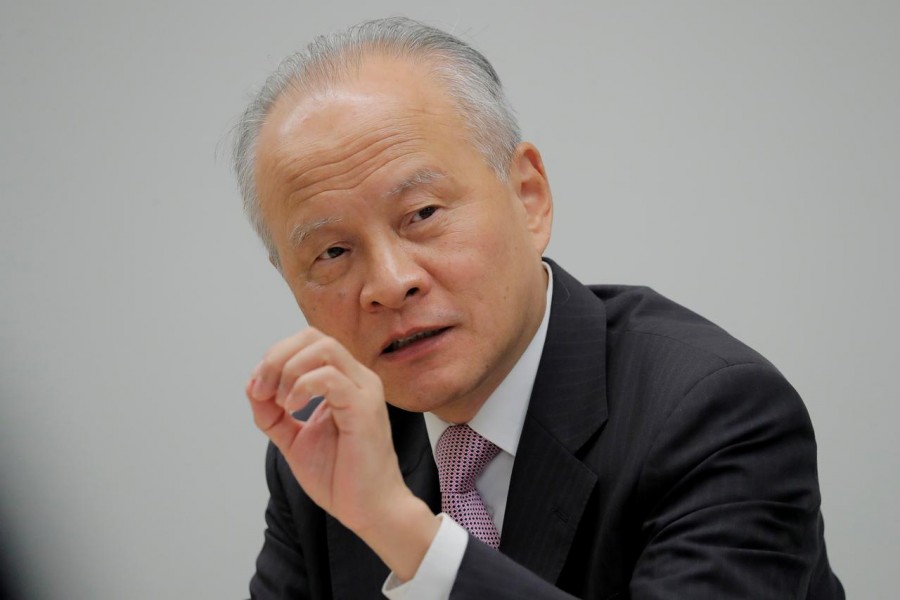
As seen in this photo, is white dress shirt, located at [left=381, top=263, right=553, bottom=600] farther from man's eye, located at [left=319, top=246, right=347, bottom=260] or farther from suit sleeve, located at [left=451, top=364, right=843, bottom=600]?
man's eye, located at [left=319, top=246, right=347, bottom=260]

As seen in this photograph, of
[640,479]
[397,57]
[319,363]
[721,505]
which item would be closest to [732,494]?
[721,505]

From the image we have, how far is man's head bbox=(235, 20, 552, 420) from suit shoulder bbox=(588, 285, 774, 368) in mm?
187

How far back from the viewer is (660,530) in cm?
163

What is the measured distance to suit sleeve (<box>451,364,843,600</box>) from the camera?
1499 millimetres

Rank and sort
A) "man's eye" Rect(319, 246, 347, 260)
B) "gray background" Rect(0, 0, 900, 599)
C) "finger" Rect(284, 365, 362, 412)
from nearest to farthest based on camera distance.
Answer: "finger" Rect(284, 365, 362, 412) → "man's eye" Rect(319, 246, 347, 260) → "gray background" Rect(0, 0, 900, 599)

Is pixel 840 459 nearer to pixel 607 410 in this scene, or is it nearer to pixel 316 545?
pixel 607 410

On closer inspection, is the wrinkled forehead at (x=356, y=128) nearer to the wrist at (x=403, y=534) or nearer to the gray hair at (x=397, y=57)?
the gray hair at (x=397, y=57)

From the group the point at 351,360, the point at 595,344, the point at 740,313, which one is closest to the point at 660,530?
the point at 595,344

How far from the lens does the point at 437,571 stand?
1.44 meters

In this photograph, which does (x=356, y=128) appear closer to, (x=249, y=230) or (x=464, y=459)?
(x=464, y=459)

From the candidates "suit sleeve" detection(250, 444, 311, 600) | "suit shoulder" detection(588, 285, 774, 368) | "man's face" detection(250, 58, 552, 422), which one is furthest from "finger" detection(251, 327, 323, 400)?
"suit sleeve" detection(250, 444, 311, 600)

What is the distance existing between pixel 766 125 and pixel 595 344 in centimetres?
106

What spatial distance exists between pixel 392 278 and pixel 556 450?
43 centimetres

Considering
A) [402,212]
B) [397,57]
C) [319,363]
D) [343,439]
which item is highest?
[397,57]
